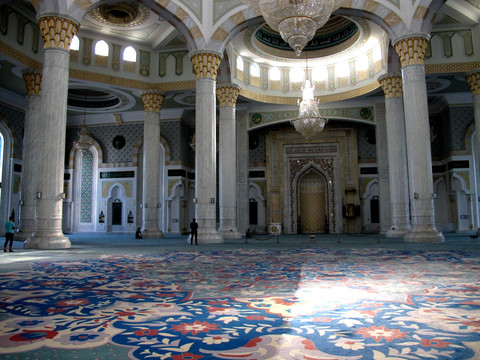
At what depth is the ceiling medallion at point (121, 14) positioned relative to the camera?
11.2 m

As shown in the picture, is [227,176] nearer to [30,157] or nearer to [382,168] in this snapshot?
[30,157]

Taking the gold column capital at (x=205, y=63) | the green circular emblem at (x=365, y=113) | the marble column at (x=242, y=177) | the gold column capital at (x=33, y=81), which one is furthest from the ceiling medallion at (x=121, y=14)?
the green circular emblem at (x=365, y=113)

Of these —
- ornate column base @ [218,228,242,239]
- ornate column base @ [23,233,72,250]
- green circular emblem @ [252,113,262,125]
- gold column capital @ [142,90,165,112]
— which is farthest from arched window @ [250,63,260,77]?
ornate column base @ [23,233,72,250]

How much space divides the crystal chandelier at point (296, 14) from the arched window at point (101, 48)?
7.29 metres

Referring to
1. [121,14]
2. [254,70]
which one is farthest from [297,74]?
[121,14]

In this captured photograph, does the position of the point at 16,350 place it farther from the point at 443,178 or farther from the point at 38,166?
the point at 443,178

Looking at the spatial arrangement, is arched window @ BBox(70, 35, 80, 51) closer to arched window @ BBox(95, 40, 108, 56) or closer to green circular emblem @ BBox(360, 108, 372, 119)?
arched window @ BBox(95, 40, 108, 56)

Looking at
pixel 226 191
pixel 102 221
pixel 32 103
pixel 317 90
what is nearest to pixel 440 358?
pixel 226 191

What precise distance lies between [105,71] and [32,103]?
9.09ft

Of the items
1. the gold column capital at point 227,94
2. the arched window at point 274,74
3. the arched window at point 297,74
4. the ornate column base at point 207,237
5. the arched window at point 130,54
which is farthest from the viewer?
the arched window at point 297,74

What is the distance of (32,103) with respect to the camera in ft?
35.8

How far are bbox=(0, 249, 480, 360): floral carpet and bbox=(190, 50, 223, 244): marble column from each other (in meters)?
5.33

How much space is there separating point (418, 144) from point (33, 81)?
33.2 ft

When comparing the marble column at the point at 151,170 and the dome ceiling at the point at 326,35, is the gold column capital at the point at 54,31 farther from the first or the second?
the dome ceiling at the point at 326,35
